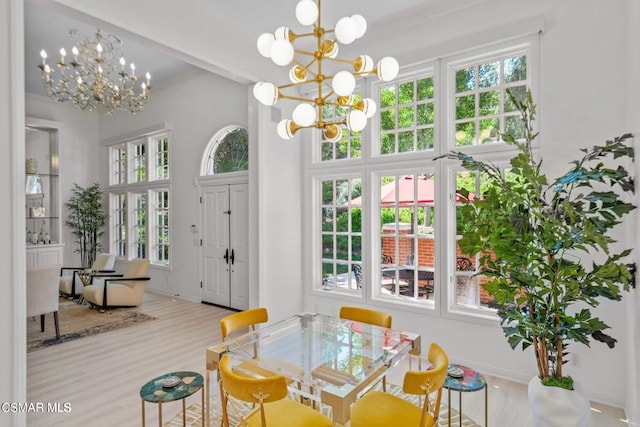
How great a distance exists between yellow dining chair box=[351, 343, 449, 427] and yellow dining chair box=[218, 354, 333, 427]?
0.21 metres

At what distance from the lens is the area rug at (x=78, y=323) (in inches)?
167

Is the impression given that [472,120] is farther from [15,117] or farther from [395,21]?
[15,117]

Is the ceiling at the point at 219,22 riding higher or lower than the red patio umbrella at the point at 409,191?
higher

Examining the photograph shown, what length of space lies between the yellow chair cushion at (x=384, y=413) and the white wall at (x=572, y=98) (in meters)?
1.73

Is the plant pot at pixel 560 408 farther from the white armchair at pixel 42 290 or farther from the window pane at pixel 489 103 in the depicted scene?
the white armchair at pixel 42 290

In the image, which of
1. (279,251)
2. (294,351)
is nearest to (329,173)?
(279,251)

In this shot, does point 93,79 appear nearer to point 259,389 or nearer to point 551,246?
point 259,389

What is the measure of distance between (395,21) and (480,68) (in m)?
1.03

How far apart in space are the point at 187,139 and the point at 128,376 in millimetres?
4067

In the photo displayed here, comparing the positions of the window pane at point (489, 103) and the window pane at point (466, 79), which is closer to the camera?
the window pane at point (489, 103)

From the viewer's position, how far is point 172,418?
2580 mm

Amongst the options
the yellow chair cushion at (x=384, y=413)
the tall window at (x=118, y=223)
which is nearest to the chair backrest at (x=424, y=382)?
the yellow chair cushion at (x=384, y=413)

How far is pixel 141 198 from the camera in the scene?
280 inches

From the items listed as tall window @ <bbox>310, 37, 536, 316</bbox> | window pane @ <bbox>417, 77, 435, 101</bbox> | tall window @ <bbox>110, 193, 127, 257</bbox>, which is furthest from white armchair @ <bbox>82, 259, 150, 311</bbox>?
window pane @ <bbox>417, 77, 435, 101</bbox>
